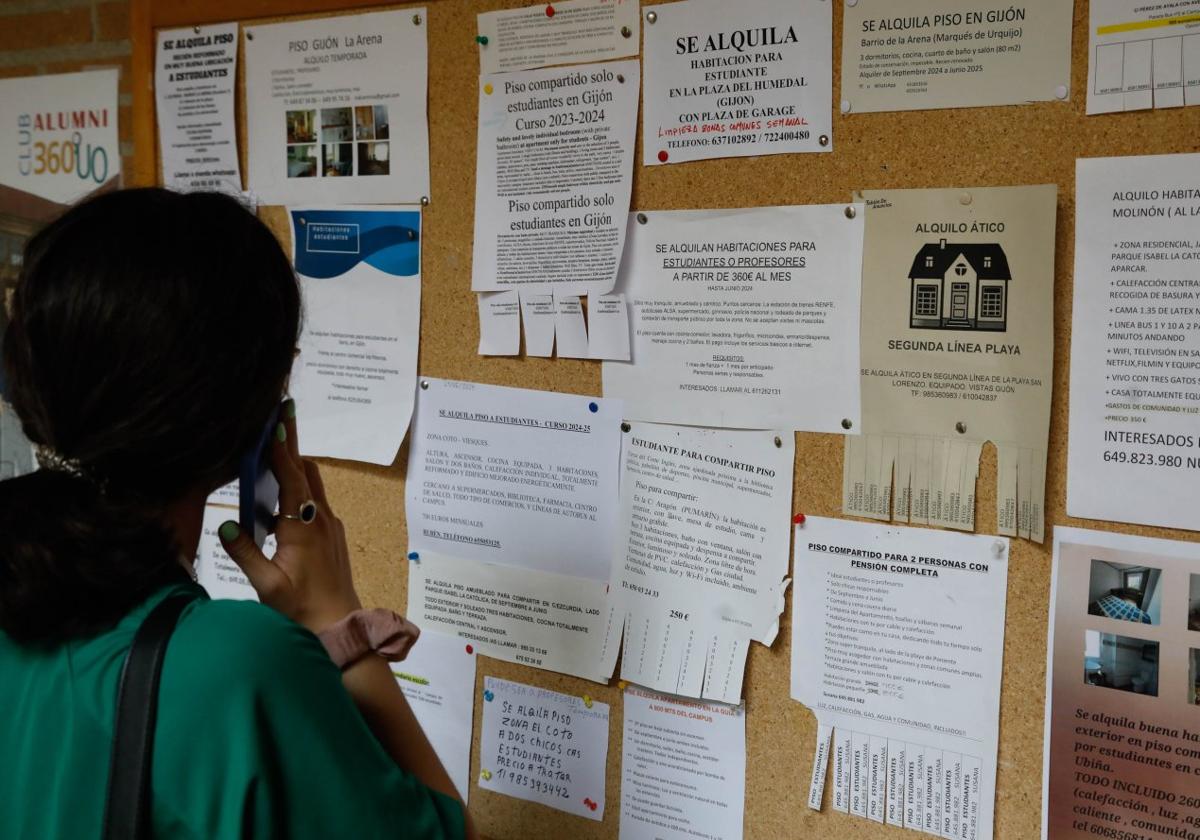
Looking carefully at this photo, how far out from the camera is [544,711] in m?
1.11

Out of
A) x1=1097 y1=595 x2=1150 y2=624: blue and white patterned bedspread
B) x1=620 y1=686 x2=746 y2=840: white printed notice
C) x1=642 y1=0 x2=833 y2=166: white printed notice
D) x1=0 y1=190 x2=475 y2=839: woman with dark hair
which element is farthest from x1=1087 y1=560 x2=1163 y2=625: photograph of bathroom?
x1=0 y1=190 x2=475 y2=839: woman with dark hair

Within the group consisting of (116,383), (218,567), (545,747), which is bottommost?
(545,747)

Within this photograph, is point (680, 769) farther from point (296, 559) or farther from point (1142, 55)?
point (1142, 55)

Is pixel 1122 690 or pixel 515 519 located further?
pixel 515 519

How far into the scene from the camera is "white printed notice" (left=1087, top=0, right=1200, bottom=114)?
774mm

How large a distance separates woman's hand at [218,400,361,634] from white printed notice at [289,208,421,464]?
27 centimetres

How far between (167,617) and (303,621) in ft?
0.70

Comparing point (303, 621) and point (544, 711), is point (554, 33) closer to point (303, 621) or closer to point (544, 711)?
point (303, 621)

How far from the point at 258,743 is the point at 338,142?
0.81 metres

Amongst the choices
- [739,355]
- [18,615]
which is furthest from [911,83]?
[18,615]

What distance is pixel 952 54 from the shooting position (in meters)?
0.86

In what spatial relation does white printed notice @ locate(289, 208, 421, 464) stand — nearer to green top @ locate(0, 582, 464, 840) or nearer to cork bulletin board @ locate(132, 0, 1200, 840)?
cork bulletin board @ locate(132, 0, 1200, 840)

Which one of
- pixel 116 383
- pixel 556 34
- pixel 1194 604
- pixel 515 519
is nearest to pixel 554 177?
pixel 556 34

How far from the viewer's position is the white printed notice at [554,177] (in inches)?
40.3
